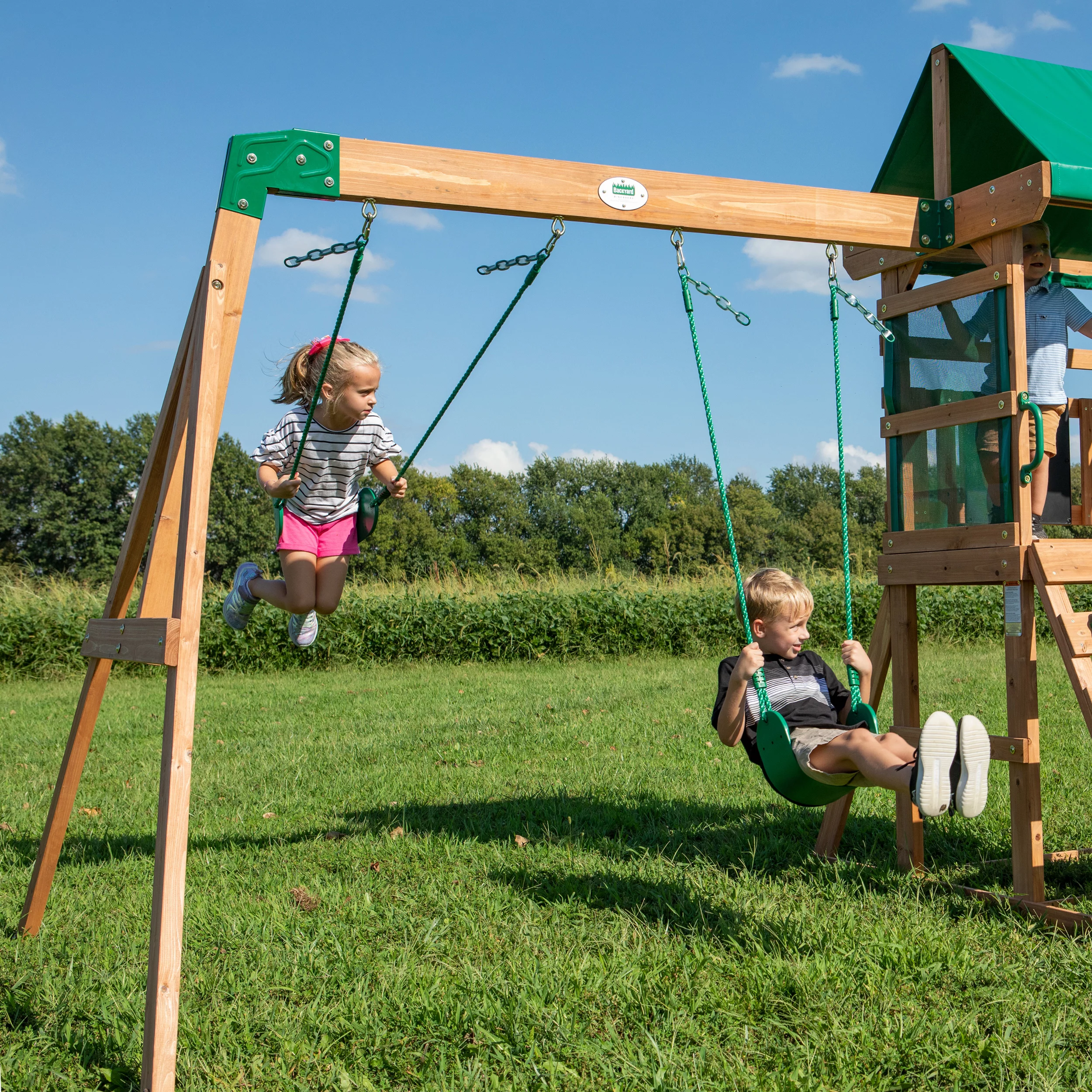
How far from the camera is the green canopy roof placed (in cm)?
451

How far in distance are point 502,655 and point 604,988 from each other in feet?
39.7

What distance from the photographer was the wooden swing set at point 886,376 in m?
3.22

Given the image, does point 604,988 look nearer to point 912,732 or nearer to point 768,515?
point 912,732

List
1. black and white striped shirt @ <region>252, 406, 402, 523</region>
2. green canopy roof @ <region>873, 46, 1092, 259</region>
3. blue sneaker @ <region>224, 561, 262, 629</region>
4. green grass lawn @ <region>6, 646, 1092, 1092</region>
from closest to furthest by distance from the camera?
1. green grass lawn @ <region>6, 646, 1092, 1092</region>
2. green canopy roof @ <region>873, 46, 1092, 259</region>
3. black and white striped shirt @ <region>252, 406, 402, 523</region>
4. blue sneaker @ <region>224, 561, 262, 629</region>

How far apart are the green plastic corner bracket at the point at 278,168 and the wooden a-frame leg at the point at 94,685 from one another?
0.70m

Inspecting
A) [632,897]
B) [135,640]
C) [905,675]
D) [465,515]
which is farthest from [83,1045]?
[465,515]

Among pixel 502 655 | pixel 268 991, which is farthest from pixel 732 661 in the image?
pixel 502 655

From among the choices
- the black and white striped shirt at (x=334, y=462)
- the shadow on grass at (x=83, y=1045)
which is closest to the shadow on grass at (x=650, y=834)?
the shadow on grass at (x=83, y=1045)

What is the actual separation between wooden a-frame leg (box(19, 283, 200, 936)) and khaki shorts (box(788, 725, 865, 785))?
2.70 m

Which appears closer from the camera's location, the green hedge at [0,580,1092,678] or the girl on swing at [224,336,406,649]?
the girl on swing at [224,336,406,649]

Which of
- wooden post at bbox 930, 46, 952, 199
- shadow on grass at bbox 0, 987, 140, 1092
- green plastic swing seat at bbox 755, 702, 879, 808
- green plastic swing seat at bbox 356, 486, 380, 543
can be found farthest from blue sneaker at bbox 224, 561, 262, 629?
wooden post at bbox 930, 46, 952, 199

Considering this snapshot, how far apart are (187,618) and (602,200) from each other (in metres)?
2.31

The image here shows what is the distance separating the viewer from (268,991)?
10.8 feet

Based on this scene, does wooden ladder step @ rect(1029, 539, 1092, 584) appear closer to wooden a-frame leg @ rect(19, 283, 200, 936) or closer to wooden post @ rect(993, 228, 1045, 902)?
wooden post @ rect(993, 228, 1045, 902)
